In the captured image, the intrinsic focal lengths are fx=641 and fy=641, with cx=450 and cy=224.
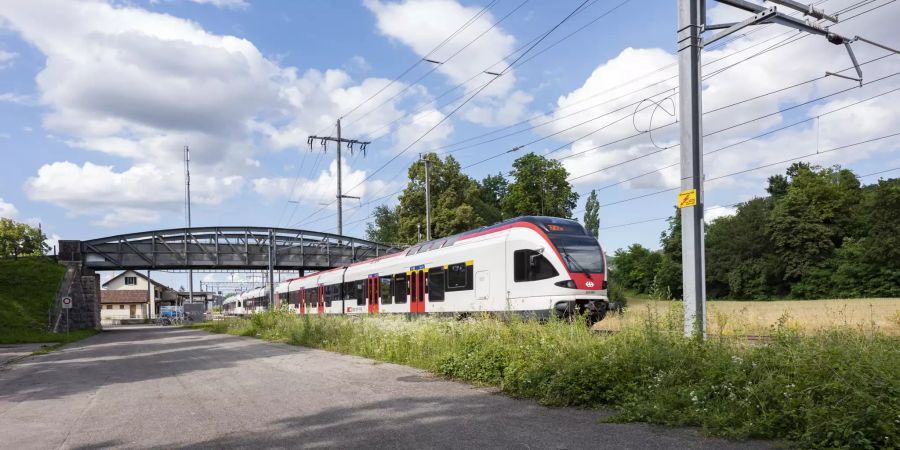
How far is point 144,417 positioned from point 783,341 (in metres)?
7.65

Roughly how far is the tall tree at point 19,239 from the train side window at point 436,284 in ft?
224

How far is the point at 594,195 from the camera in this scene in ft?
226

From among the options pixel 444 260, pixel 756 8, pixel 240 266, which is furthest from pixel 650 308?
pixel 240 266

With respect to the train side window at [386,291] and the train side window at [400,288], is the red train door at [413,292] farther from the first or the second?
the train side window at [386,291]

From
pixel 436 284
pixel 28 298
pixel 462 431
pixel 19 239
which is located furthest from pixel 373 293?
pixel 19 239

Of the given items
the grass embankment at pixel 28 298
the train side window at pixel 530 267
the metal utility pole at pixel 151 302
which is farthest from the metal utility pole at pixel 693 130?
the metal utility pole at pixel 151 302

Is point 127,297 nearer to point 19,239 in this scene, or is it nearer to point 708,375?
point 19,239

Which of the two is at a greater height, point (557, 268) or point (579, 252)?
point (579, 252)

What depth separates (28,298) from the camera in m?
38.5

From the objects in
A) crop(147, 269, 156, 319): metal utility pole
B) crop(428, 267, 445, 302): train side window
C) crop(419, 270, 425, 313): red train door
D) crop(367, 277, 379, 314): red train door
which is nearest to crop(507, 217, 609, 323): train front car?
crop(428, 267, 445, 302): train side window

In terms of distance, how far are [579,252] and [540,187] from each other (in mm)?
43486

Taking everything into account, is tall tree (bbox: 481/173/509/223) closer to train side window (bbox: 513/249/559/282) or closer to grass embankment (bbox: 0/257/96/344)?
grass embankment (bbox: 0/257/96/344)

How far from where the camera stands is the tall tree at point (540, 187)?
59.8 metres

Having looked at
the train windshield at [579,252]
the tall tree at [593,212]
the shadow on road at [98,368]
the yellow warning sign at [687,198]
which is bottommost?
the shadow on road at [98,368]
